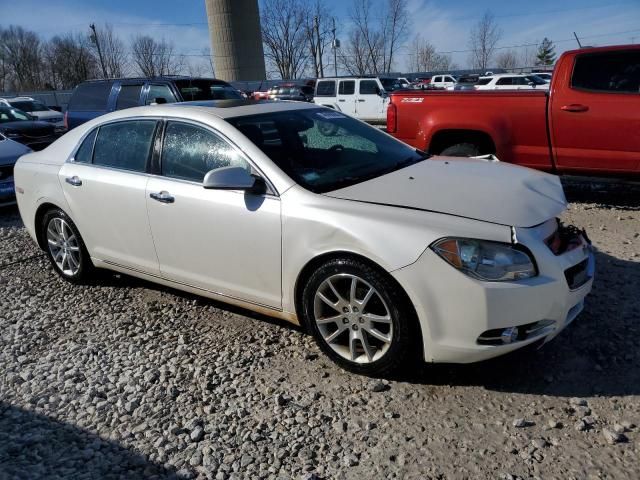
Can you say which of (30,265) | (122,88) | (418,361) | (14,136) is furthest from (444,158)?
(14,136)

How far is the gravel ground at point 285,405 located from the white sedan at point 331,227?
30 cm

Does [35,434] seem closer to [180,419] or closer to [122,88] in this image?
[180,419]

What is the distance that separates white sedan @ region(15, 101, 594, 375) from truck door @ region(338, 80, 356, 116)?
15397 mm

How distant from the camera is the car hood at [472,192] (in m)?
2.77

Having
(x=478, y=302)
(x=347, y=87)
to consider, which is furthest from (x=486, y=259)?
(x=347, y=87)

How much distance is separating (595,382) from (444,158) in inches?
76.1

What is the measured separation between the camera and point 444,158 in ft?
13.2

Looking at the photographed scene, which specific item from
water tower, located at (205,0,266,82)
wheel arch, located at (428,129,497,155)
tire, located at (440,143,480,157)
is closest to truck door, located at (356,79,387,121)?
wheel arch, located at (428,129,497,155)

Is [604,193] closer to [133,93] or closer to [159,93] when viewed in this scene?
[159,93]

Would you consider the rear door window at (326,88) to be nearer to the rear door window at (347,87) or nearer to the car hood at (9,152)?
the rear door window at (347,87)

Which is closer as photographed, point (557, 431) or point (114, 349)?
point (557, 431)

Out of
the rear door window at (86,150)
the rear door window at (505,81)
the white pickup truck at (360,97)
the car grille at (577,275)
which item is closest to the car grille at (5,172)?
the rear door window at (86,150)

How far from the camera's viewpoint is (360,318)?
2.90 metres

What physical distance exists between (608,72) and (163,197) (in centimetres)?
528
